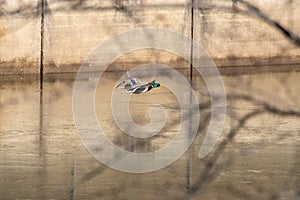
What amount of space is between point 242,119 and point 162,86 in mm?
2190

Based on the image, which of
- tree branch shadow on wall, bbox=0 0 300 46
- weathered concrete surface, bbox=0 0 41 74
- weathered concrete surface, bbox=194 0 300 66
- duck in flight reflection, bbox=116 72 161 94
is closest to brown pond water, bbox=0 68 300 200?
duck in flight reflection, bbox=116 72 161 94

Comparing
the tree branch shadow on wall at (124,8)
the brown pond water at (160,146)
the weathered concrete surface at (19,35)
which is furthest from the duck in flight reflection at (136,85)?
the weathered concrete surface at (19,35)

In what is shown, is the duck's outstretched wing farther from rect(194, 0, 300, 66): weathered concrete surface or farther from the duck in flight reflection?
rect(194, 0, 300, 66): weathered concrete surface

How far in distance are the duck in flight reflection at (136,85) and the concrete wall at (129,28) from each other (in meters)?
0.90

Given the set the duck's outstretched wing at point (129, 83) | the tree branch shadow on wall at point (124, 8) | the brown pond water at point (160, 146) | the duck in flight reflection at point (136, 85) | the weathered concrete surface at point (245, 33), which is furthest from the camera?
the tree branch shadow on wall at point (124, 8)

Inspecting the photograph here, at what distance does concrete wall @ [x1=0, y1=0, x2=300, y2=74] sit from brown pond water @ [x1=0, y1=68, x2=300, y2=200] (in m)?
0.78

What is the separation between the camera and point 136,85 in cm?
1515

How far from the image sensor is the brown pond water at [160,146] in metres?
11.0

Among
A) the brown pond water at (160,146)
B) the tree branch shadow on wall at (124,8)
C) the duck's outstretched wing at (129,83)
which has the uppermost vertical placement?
the tree branch shadow on wall at (124,8)

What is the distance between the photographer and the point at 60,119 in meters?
13.9

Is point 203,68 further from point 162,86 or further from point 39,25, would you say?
point 39,25

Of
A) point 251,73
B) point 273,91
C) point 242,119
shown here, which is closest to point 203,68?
point 251,73

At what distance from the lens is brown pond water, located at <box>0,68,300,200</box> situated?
10992 millimetres

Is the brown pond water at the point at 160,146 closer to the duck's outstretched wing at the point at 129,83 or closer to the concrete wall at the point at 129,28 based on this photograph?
the duck's outstretched wing at the point at 129,83
